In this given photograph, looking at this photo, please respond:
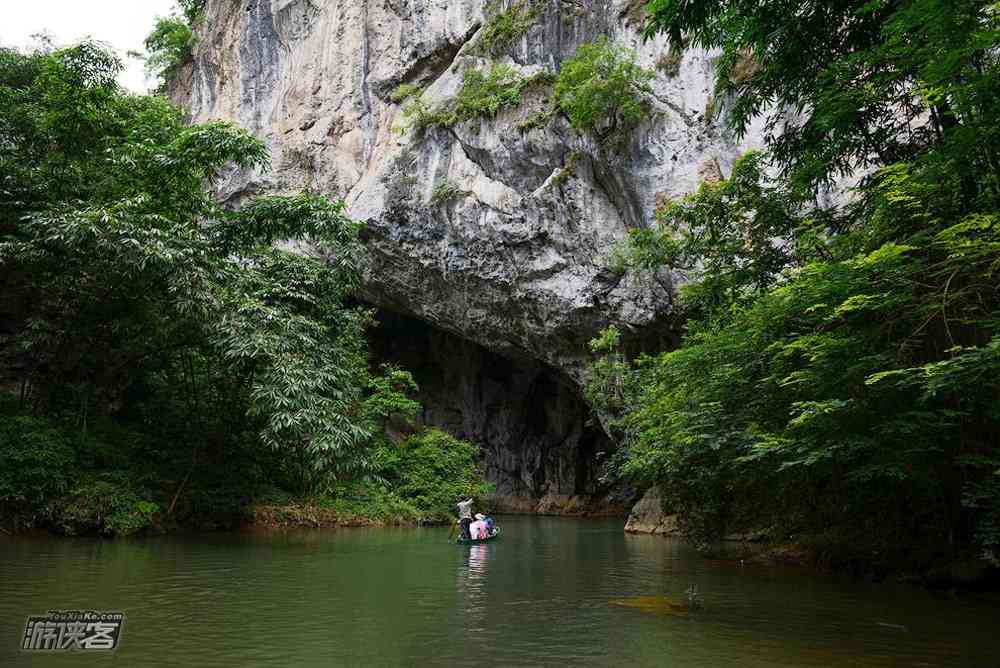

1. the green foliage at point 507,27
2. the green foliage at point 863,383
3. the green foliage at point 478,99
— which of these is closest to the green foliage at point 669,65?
the green foliage at point 478,99

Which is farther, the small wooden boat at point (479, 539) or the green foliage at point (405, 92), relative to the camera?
the green foliage at point (405, 92)

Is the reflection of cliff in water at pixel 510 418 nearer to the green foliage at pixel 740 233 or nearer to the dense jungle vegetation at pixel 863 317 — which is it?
the green foliage at pixel 740 233

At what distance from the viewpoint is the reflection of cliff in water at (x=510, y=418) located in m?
28.7

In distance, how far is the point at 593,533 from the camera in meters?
17.3

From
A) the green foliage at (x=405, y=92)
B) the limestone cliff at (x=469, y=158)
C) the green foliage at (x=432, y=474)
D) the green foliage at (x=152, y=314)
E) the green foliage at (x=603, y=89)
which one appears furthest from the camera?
the green foliage at (x=405, y=92)

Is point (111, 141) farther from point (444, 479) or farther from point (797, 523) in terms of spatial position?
point (797, 523)

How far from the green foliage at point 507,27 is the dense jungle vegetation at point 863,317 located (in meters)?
11.5

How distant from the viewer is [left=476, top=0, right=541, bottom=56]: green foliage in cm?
2089

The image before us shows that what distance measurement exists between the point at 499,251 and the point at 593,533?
24.5 feet

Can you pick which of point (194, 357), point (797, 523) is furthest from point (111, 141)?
point (797, 523)

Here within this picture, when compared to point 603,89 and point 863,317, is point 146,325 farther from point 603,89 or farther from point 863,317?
point 863,317

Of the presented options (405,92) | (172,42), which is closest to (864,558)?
(405,92)

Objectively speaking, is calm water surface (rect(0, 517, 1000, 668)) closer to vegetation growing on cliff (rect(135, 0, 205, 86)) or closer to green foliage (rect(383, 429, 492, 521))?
green foliage (rect(383, 429, 492, 521))

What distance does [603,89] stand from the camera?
18.2 meters
